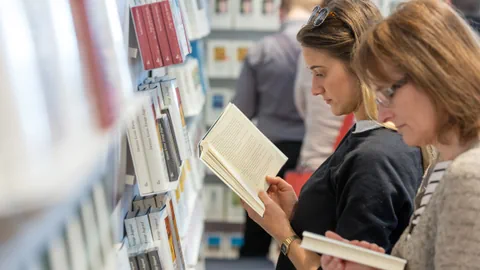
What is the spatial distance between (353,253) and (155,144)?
0.74m

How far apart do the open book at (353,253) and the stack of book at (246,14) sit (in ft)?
12.7

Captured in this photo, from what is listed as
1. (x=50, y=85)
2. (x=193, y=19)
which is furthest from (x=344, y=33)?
(x=193, y=19)

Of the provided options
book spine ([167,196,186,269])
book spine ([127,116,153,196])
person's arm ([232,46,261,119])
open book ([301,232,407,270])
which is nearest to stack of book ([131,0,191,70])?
book spine ([127,116,153,196])

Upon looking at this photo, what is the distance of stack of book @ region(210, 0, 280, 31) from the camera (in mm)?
4844

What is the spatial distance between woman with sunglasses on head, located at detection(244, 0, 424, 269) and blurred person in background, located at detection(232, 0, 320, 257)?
215 cm

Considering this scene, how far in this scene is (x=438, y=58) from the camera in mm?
1107

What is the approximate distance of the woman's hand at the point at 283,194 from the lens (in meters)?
1.77

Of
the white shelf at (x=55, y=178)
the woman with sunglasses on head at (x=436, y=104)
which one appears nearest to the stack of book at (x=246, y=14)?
the woman with sunglasses on head at (x=436, y=104)

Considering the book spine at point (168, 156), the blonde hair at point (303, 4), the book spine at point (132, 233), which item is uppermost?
the book spine at point (168, 156)

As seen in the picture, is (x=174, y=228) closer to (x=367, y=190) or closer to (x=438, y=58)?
(x=367, y=190)

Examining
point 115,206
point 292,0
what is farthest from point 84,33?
point 292,0

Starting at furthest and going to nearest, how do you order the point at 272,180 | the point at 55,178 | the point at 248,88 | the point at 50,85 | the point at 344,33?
the point at 248,88 → the point at 272,180 → the point at 344,33 → the point at 50,85 → the point at 55,178

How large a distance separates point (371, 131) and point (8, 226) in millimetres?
1040

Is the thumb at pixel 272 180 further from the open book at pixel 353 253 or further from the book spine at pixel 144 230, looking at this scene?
the open book at pixel 353 253
